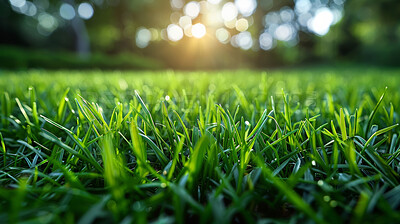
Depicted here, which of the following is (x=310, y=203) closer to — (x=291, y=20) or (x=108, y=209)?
(x=108, y=209)

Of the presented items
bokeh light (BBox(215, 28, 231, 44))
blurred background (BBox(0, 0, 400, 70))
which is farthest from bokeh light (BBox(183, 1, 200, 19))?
bokeh light (BBox(215, 28, 231, 44))

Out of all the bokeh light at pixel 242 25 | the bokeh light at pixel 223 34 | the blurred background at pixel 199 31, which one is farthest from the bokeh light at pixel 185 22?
the bokeh light at pixel 242 25

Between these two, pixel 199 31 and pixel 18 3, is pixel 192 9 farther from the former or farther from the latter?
pixel 18 3

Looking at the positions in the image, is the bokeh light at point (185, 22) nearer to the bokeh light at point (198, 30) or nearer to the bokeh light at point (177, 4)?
the bokeh light at point (198, 30)

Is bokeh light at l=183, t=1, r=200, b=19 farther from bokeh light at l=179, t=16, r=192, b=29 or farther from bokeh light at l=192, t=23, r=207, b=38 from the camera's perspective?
bokeh light at l=192, t=23, r=207, b=38

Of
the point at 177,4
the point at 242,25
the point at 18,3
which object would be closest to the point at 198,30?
the point at 177,4

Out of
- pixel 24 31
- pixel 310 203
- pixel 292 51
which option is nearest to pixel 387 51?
pixel 292 51
